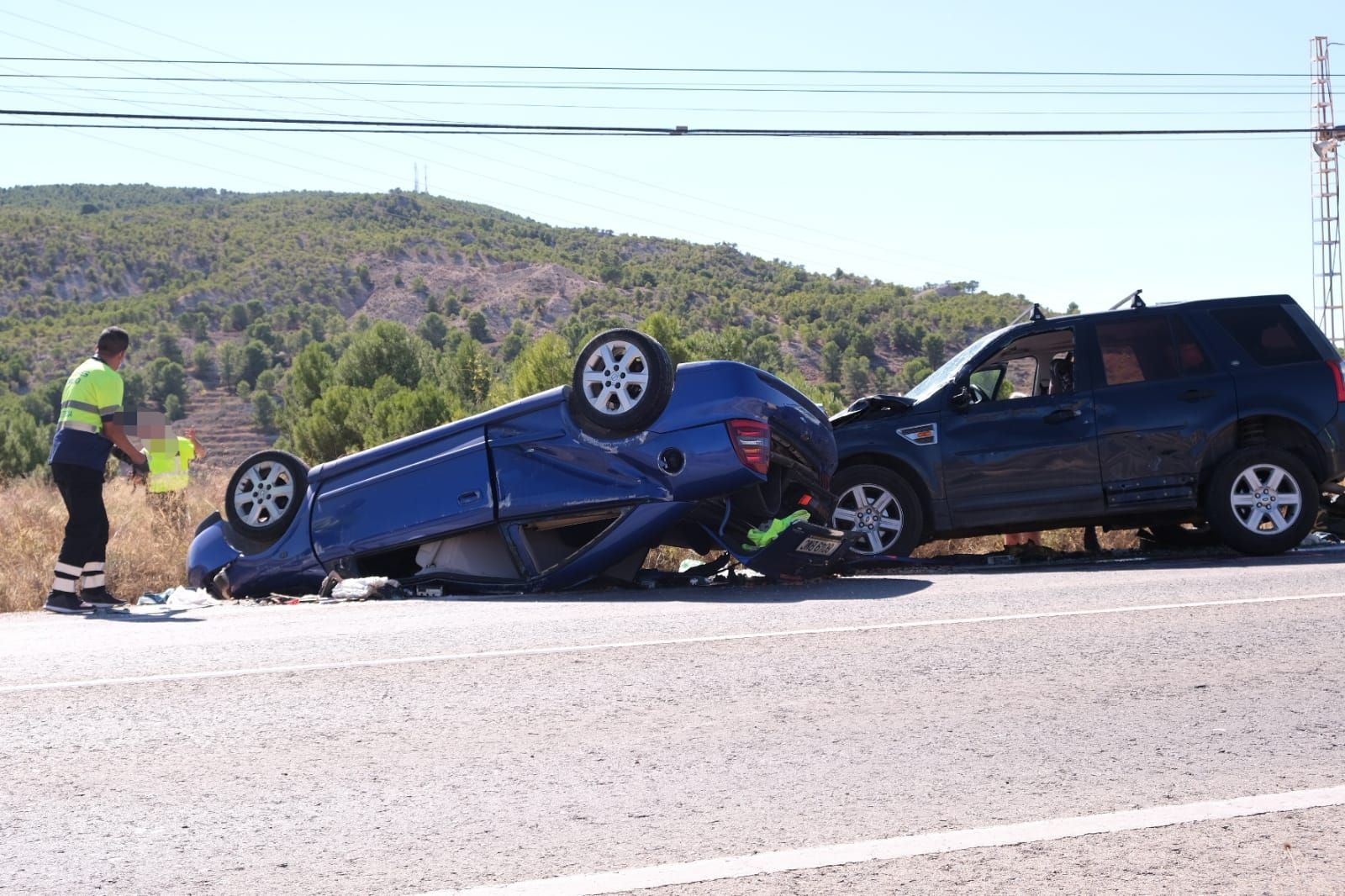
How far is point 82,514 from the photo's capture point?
9.73 m

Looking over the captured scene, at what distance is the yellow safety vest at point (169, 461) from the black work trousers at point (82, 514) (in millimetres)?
597

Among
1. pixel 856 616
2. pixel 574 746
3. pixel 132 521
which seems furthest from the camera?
pixel 132 521

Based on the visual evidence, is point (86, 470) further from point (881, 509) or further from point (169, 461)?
point (881, 509)

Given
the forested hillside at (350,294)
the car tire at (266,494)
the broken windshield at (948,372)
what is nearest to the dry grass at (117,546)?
the car tire at (266,494)

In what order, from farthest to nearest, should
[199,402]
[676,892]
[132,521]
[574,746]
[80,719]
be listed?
[199,402], [132,521], [80,719], [574,746], [676,892]

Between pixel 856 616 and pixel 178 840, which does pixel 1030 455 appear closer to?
pixel 856 616

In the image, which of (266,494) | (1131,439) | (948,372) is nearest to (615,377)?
(266,494)

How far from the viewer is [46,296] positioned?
10044cm

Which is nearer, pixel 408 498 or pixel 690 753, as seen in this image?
pixel 690 753

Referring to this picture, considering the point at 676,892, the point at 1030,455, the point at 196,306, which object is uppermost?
the point at 196,306

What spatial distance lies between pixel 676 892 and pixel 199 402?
88.1 m

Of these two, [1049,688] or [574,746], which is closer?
[574,746]

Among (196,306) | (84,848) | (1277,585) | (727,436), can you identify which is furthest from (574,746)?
(196,306)

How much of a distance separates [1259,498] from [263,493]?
7.32m
